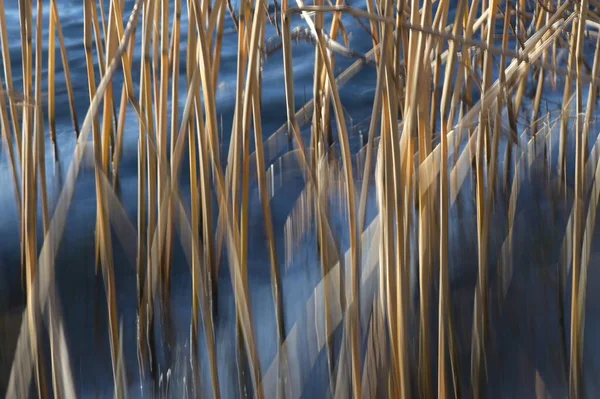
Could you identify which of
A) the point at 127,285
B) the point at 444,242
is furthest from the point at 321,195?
the point at 127,285

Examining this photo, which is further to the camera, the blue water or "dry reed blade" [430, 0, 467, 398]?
the blue water

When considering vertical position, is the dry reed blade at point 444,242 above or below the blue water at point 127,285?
above

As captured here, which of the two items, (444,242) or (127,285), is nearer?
(444,242)

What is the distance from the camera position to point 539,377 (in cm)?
110

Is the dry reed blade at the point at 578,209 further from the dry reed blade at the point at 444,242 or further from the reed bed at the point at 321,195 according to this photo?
the dry reed blade at the point at 444,242

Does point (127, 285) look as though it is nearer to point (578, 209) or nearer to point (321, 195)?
point (321, 195)

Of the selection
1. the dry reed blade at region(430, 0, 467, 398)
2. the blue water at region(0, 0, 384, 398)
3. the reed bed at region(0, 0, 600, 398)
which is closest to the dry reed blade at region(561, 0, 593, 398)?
the reed bed at region(0, 0, 600, 398)

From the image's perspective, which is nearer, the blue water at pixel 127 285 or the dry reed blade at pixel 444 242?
the dry reed blade at pixel 444 242

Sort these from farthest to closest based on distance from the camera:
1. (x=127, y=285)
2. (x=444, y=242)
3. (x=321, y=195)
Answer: (x=127, y=285), (x=321, y=195), (x=444, y=242)

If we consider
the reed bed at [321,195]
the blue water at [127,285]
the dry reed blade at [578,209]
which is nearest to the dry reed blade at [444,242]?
the reed bed at [321,195]

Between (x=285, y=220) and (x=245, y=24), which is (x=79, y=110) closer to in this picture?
(x=285, y=220)

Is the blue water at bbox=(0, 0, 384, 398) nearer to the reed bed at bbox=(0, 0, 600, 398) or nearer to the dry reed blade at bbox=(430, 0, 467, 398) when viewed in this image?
the reed bed at bbox=(0, 0, 600, 398)

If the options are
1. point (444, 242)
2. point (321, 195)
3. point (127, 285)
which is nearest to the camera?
point (444, 242)

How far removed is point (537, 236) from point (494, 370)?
0.46m
